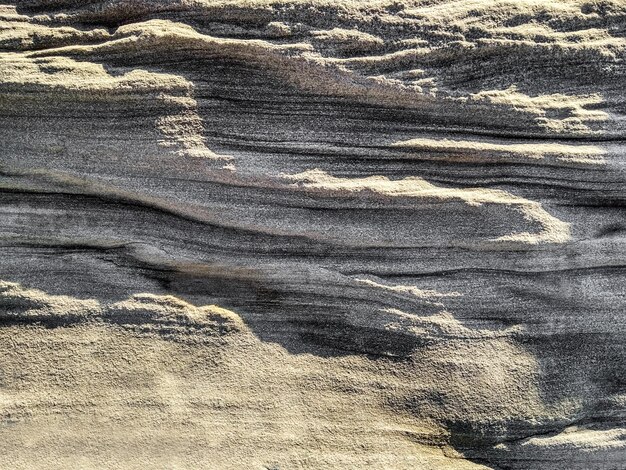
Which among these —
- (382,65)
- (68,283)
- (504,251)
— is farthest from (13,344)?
(504,251)

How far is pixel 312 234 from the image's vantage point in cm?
313

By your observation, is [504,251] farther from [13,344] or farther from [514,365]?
[13,344]

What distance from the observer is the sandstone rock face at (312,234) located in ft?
9.89

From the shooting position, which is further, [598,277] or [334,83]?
[598,277]

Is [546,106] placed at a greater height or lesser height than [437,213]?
greater

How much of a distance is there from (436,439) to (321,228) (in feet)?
4.06

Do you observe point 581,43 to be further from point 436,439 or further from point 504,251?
point 436,439

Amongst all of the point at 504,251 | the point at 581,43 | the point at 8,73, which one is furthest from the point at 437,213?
the point at 8,73

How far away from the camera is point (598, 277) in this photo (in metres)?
3.22

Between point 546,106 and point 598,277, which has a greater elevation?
point 546,106

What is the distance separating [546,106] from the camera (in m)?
3.06

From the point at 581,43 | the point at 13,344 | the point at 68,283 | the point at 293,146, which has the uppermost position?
the point at 581,43

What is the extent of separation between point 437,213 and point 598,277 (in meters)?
0.94

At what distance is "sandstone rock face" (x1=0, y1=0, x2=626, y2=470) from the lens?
9.89 ft
